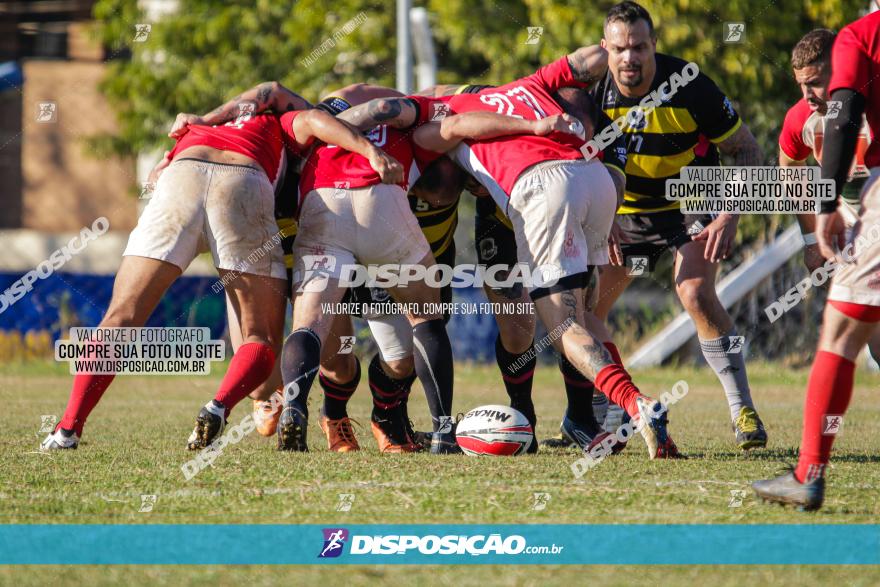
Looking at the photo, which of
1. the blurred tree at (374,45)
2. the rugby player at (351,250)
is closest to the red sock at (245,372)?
the rugby player at (351,250)

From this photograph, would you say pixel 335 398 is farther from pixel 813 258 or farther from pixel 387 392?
pixel 813 258

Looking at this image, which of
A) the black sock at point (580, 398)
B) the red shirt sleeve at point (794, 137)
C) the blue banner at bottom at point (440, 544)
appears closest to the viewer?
the blue banner at bottom at point (440, 544)

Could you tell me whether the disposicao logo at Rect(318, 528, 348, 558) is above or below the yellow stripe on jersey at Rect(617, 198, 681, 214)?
below

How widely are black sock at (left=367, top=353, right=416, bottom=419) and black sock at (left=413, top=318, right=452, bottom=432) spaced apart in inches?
11.4

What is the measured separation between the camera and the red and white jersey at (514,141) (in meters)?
5.82

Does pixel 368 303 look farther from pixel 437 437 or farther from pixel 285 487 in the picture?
pixel 285 487

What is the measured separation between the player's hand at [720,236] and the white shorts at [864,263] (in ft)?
7.58

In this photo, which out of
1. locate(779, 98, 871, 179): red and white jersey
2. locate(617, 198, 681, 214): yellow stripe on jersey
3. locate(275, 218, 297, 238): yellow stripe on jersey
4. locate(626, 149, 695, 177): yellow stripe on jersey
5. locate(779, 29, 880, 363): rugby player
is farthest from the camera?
locate(617, 198, 681, 214): yellow stripe on jersey

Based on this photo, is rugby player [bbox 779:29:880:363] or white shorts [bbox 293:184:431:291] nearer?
white shorts [bbox 293:184:431:291]

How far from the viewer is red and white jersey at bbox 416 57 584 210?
229 inches

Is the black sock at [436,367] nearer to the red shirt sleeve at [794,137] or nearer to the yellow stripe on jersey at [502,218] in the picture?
the yellow stripe on jersey at [502,218]

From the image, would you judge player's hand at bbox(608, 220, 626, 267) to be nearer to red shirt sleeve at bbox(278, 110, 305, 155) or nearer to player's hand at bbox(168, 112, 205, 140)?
red shirt sleeve at bbox(278, 110, 305, 155)

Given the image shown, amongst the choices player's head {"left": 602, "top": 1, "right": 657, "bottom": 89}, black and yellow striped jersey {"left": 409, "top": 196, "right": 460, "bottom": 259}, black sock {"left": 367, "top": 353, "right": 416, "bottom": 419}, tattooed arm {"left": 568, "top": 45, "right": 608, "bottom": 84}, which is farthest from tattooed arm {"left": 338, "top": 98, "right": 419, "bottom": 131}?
black sock {"left": 367, "top": 353, "right": 416, "bottom": 419}

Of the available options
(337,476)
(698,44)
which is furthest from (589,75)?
(698,44)
